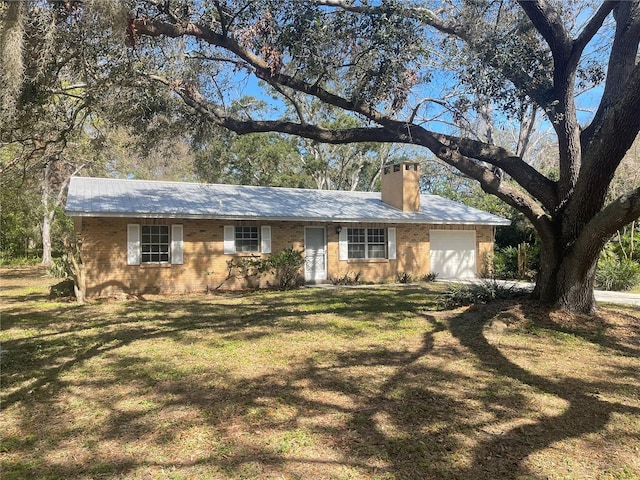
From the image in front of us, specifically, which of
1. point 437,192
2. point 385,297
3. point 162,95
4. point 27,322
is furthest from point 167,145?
point 437,192

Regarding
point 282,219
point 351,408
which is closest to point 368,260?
point 282,219

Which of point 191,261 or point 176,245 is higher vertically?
point 176,245

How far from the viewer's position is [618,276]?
15406mm

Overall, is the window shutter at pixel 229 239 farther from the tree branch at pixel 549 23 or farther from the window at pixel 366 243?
the tree branch at pixel 549 23

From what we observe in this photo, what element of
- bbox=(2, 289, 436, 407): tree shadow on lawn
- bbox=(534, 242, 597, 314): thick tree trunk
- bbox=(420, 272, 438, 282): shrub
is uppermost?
bbox=(534, 242, 597, 314): thick tree trunk

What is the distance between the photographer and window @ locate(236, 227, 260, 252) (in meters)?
15.6

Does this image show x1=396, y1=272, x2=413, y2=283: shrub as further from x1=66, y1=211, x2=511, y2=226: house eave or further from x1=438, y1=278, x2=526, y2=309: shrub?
x1=438, y1=278, x2=526, y2=309: shrub

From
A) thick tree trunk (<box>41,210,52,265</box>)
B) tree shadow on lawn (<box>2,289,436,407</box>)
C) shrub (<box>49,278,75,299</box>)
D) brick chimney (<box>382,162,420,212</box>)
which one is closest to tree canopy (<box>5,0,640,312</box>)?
tree shadow on lawn (<box>2,289,436,407</box>)

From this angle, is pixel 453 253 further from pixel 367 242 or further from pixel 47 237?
pixel 47 237

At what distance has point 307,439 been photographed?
4016 millimetres

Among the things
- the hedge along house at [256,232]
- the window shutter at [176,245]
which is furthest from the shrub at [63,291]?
the window shutter at [176,245]

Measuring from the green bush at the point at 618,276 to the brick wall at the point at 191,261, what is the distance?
639 cm

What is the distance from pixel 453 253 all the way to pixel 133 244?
12.3 metres

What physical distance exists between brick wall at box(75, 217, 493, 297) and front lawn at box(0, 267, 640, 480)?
161 inches
